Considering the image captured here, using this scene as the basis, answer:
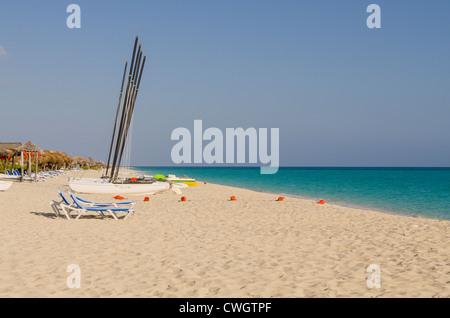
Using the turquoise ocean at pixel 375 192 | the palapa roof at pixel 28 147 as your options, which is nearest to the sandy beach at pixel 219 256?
the turquoise ocean at pixel 375 192

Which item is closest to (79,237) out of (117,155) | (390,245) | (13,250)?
(13,250)

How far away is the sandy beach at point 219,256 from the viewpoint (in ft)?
18.1

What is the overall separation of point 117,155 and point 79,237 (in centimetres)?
1643

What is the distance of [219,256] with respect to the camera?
7.48m

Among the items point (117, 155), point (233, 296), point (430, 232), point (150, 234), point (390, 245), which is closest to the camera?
point (233, 296)

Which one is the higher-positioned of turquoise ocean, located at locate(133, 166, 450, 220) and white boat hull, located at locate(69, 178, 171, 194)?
white boat hull, located at locate(69, 178, 171, 194)

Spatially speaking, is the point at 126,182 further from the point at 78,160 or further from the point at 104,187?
the point at 78,160

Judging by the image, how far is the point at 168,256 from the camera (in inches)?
293

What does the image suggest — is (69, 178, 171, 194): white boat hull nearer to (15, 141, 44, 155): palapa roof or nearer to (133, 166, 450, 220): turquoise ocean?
(15, 141, 44, 155): palapa roof

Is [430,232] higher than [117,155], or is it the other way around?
[117,155]

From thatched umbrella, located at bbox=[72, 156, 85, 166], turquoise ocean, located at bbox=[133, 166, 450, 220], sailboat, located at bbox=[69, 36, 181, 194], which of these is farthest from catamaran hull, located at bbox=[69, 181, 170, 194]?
thatched umbrella, located at bbox=[72, 156, 85, 166]

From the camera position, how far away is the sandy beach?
5.52 metres
